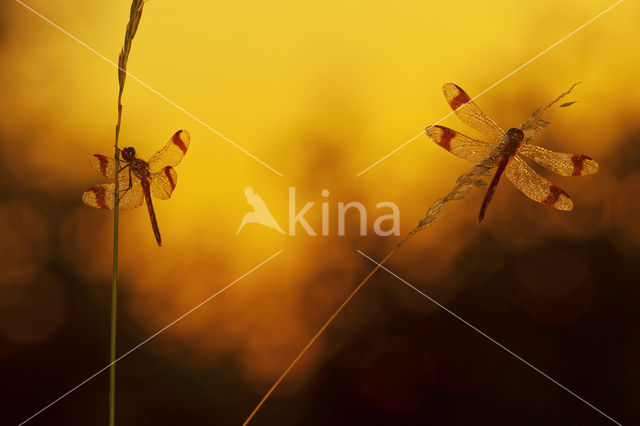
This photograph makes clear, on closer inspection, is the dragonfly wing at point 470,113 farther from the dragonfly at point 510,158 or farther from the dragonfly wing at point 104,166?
the dragonfly wing at point 104,166

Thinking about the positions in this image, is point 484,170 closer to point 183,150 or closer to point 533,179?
point 533,179

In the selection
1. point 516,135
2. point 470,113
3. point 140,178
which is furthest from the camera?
point 470,113

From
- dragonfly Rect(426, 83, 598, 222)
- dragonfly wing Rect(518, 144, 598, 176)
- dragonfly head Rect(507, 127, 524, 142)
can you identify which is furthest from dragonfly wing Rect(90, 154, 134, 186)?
dragonfly wing Rect(518, 144, 598, 176)

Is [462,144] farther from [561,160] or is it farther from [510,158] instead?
[561,160]

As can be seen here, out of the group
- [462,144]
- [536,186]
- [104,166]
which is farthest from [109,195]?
[536,186]

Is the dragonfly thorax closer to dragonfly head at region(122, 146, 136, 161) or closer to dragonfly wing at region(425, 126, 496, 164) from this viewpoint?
dragonfly head at region(122, 146, 136, 161)

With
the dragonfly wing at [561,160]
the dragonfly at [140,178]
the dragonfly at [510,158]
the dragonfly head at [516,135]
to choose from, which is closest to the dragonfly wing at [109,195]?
the dragonfly at [140,178]
